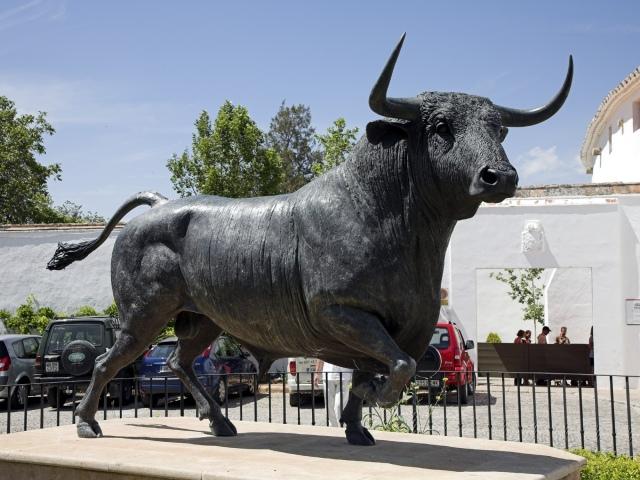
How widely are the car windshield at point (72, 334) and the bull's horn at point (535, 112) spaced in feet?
36.7

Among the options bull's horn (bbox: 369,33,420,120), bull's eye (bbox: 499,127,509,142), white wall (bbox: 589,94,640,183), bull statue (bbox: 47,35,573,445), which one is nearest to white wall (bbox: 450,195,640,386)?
white wall (bbox: 589,94,640,183)

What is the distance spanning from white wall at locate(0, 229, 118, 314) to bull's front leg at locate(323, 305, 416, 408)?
53.9ft

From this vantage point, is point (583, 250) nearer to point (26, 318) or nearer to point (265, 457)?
point (26, 318)

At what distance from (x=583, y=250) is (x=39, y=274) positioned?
12.8 m

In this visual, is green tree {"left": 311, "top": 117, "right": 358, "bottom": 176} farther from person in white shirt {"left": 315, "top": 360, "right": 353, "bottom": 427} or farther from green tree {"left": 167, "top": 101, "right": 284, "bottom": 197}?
person in white shirt {"left": 315, "top": 360, "right": 353, "bottom": 427}

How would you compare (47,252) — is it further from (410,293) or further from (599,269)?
(410,293)

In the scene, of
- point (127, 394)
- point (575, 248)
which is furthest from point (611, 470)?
point (575, 248)

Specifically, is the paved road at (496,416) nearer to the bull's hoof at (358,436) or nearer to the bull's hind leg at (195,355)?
the bull's hind leg at (195,355)

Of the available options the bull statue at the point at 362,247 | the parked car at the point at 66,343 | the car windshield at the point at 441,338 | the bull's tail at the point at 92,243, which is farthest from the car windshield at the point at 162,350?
the bull statue at the point at 362,247

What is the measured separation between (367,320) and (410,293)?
0.94 ft

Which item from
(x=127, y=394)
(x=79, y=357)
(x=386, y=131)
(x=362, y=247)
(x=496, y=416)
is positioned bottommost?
(x=496, y=416)

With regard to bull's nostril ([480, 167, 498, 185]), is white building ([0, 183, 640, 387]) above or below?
above

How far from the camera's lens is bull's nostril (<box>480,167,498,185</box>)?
12.6 ft

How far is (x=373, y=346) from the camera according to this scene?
162 inches
